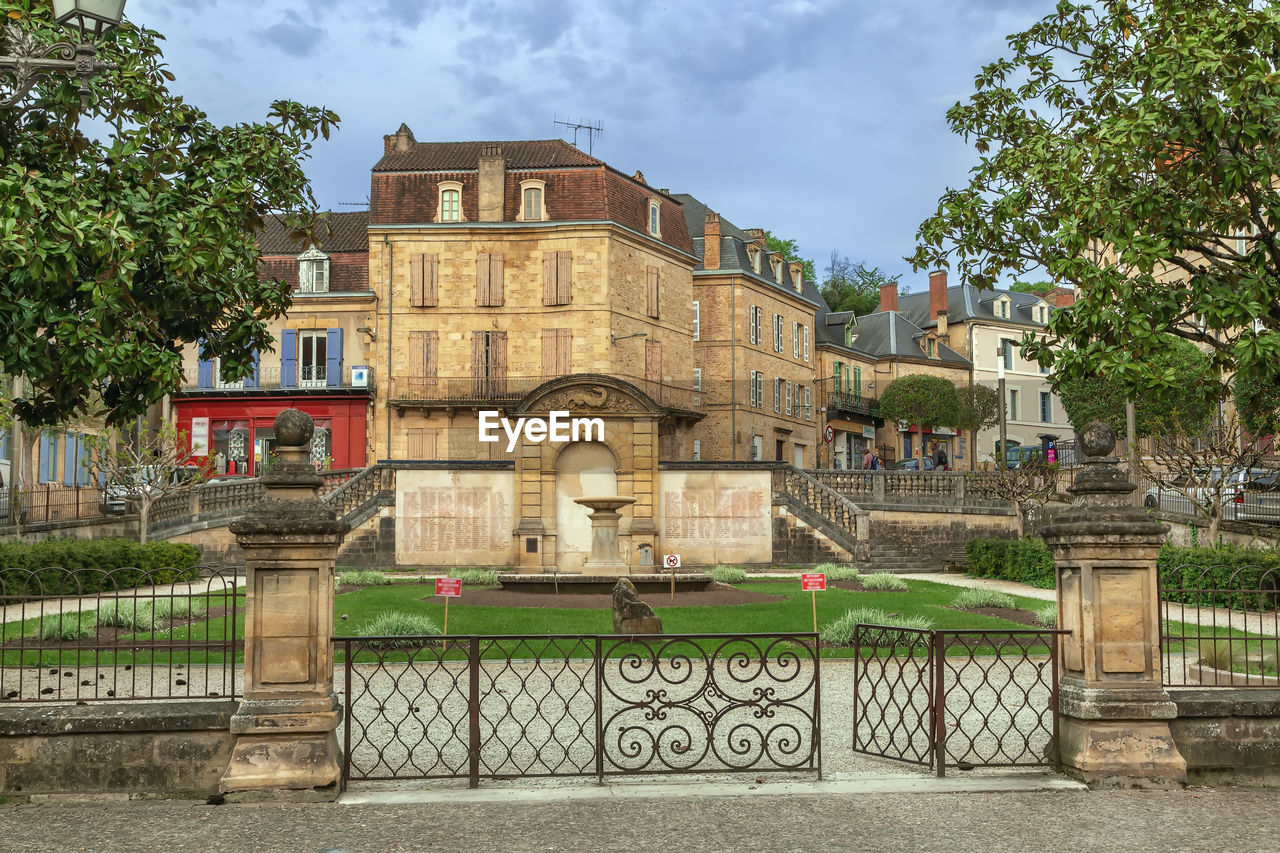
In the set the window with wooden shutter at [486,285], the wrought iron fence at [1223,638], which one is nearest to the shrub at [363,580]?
the wrought iron fence at [1223,638]

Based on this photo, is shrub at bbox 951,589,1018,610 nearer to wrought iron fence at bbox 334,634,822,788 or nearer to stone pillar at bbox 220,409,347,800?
wrought iron fence at bbox 334,634,822,788

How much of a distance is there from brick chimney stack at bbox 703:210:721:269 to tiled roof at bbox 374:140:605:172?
24.9 feet

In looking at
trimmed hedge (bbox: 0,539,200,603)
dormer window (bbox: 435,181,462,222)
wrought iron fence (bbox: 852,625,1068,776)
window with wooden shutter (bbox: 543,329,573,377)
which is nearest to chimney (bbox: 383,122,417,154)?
dormer window (bbox: 435,181,462,222)

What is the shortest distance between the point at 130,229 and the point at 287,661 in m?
4.95

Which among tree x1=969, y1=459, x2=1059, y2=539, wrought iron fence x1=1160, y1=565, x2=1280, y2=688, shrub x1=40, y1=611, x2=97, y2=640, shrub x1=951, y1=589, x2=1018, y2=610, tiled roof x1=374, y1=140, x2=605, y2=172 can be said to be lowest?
shrub x1=951, y1=589, x2=1018, y2=610

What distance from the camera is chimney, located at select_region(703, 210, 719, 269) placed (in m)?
49.0

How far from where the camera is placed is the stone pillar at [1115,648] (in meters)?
8.01

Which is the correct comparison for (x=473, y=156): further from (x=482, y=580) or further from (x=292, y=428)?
(x=292, y=428)

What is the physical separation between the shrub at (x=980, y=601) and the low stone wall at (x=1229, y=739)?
12.3 metres

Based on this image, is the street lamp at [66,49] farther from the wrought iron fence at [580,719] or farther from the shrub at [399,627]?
the shrub at [399,627]

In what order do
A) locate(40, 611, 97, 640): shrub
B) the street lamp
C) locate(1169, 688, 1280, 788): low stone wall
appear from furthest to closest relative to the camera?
locate(40, 611, 97, 640): shrub, locate(1169, 688, 1280, 788): low stone wall, the street lamp

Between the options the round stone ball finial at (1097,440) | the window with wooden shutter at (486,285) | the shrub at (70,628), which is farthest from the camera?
the window with wooden shutter at (486,285)

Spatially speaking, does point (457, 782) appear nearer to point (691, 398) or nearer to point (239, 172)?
point (239, 172)

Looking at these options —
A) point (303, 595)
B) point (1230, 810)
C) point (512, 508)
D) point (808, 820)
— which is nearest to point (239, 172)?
point (303, 595)
